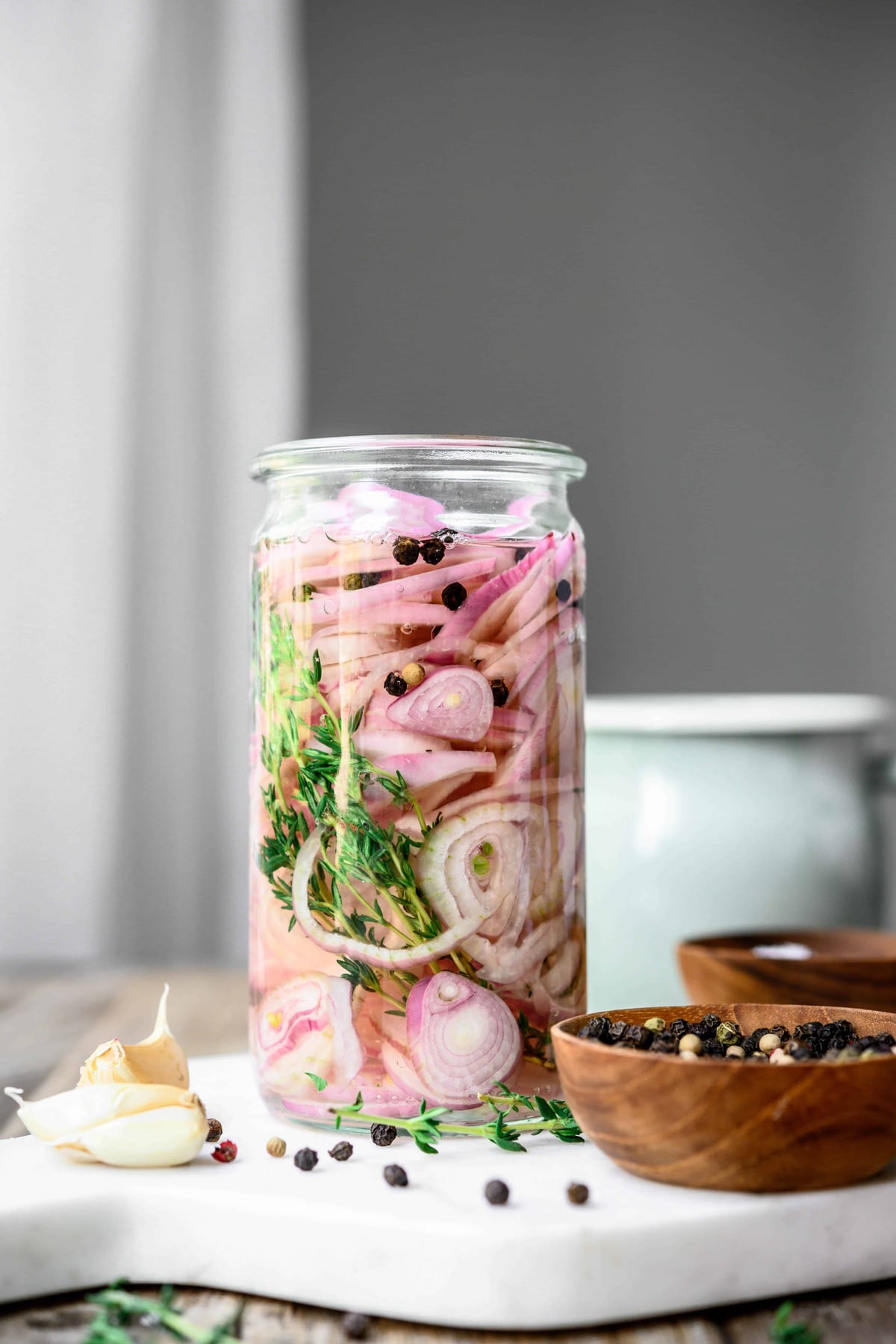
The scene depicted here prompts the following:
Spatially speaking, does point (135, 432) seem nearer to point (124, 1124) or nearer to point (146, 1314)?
point (124, 1124)

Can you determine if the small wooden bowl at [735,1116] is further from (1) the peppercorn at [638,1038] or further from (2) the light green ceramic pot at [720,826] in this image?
(2) the light green ceramic pot at [720,826]

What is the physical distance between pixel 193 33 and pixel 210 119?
14cm

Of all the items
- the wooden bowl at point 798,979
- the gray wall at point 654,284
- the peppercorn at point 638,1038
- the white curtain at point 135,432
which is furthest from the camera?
the gray wall at point 654,284

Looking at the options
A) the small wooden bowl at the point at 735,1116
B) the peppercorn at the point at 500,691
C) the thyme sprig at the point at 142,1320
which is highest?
the peppercorn at the point at 500,691

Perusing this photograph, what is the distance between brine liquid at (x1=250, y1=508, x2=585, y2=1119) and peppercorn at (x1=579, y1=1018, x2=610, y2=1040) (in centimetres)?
7

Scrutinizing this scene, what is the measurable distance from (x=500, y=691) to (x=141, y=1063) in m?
0.28

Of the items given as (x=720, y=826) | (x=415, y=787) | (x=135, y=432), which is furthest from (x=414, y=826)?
(x=135, y=432)

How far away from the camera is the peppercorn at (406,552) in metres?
0.72

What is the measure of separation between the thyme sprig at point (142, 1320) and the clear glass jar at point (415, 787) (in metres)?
0.16

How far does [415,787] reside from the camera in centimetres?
71

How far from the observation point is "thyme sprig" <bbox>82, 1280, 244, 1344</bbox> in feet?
1.71

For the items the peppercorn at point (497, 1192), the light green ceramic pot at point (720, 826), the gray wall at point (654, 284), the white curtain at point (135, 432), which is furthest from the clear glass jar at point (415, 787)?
the gray wall at point (654, 284)

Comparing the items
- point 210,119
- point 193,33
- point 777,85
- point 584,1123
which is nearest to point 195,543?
point 210,119

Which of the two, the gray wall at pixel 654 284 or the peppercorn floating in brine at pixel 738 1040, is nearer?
the peppercorn floating in brine at pixel 738 1040
